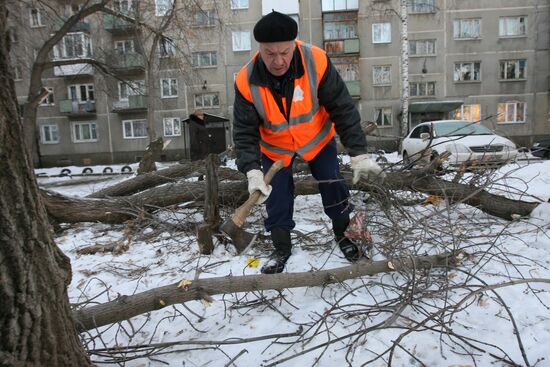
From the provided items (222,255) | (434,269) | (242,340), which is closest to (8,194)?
(242,340)

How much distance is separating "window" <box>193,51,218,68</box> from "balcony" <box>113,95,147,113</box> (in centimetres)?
376

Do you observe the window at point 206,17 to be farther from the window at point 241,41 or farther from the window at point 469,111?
the window at point 469,111

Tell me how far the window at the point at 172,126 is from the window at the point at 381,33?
12.0 m

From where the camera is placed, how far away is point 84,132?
22859 mm

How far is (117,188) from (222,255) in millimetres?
2145

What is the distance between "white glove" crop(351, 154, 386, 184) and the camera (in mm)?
2482

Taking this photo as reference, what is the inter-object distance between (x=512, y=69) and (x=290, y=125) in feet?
74.7

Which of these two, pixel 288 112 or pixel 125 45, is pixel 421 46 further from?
pixel 288 112

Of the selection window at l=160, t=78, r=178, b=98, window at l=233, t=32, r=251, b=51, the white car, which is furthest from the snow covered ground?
window at l=160, t=78, r=178, b=98

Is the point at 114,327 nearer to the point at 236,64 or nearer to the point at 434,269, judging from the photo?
the point at 434,269

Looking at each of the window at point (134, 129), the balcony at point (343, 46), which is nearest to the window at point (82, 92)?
the window at point (134, 129)

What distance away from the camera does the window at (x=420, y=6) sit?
20.3m

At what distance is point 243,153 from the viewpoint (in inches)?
101

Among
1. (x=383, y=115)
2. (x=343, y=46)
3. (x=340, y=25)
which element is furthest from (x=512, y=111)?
(x=340, y=25)
